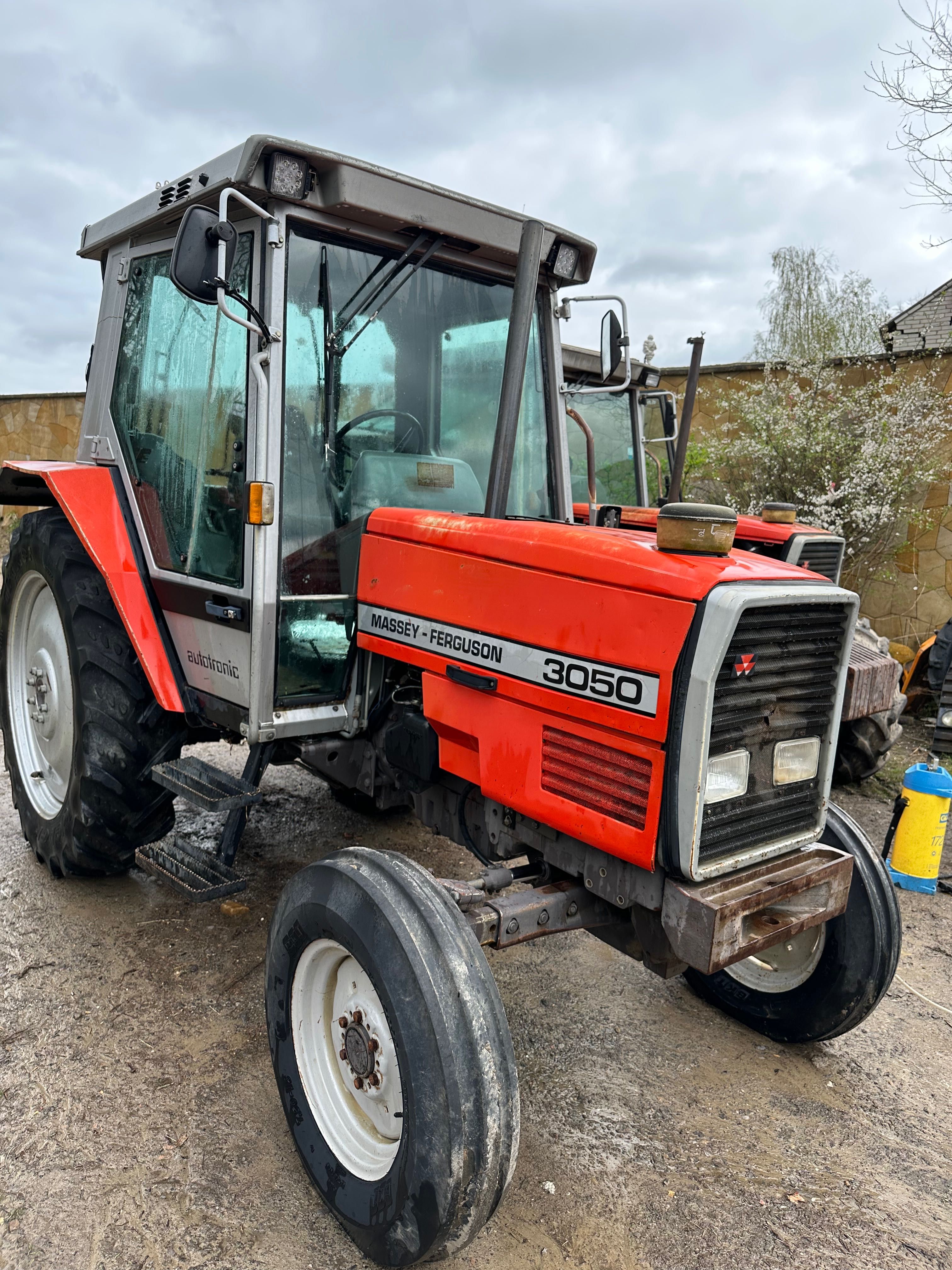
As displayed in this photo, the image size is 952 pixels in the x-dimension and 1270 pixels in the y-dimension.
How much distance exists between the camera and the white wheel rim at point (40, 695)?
3.57 meters

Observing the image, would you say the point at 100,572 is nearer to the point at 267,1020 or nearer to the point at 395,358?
the point at 395,358

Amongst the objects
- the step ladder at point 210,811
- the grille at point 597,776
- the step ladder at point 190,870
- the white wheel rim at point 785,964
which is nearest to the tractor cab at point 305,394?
the step ladder at point 210,811

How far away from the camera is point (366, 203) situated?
2525 millimetres

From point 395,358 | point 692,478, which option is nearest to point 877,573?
point 692,478

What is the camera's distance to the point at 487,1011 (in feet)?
6.00

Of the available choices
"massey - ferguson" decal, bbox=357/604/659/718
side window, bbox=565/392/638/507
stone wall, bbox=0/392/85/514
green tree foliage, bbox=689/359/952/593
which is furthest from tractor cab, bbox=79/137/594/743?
stone wall, bbox=0/392/85/514

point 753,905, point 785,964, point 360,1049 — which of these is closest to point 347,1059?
point 360,1049

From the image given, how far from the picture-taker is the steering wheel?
2.78 m

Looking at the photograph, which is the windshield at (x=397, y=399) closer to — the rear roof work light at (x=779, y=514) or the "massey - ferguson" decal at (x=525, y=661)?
A: the "massey - ferguson" decal at (x=525, y=661)

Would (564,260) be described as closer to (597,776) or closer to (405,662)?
(405,662)

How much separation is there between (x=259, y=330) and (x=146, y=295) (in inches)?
45.5

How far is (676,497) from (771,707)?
11.0 feet

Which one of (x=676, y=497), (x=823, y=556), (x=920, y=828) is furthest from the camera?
(x=823, y=556)

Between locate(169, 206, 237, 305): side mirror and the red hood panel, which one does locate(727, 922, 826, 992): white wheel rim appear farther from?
locate(169, 206, 237, 305): side mirror
